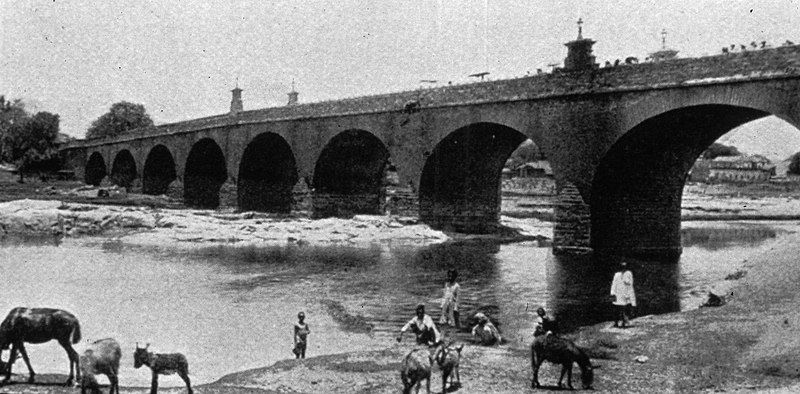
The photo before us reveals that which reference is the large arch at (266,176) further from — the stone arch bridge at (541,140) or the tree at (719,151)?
the tree at (719,151)

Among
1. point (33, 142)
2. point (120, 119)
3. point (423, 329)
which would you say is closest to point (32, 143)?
point (33, 142)

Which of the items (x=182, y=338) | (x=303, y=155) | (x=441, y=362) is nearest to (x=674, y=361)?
(x=441, y=362)

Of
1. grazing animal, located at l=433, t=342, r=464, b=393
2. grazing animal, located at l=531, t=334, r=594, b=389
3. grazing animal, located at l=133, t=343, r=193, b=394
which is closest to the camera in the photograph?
grazing animal, located at l=133, t=343, r=193, b=394

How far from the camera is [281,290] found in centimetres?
1769

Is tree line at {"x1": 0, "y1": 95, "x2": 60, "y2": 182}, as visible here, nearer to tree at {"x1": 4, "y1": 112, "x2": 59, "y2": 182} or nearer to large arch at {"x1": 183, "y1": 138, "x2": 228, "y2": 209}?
tree at {"x1": 4, "y1": 112, "x2": 59, "y2": 182}

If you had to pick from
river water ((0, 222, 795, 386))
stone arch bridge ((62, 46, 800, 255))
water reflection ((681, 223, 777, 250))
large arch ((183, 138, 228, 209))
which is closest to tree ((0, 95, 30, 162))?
large arch ((183, 138, 228, 209))

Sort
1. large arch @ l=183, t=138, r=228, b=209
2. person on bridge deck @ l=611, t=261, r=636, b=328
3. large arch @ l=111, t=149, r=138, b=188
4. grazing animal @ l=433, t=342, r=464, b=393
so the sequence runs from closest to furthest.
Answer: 1. grazing animal @ l=433, t=342, r=464, b=393
2. person on bridge deck @ l=611, t=261, r=636, b=328
3. large arch @ l=183, t=138, r=228, b=209
4. large arch @ l=111, t=149, r=138, b=188

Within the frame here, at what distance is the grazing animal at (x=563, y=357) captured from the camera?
899 cm

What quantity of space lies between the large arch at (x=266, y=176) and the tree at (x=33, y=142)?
1588 inches

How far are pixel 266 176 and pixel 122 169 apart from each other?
31600 mm

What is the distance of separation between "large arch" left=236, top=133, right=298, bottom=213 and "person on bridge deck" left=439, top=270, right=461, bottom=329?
3355 cm

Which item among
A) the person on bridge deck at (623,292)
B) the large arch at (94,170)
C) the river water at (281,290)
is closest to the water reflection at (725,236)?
the river water at (281,290)

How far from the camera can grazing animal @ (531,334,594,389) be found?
29.5 ft

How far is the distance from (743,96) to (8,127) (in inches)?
3051
